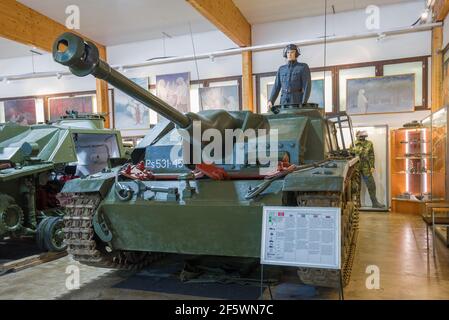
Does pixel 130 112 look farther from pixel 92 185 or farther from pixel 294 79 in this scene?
pixel 92 185

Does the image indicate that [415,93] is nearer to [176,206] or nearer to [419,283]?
[419,283]

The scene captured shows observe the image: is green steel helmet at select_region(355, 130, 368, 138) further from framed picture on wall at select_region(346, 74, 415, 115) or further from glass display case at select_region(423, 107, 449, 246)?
glass display case at select_region(423, 107, 449, 246)

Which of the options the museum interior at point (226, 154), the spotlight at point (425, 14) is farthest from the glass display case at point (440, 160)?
the spotlight at point (425, 14)

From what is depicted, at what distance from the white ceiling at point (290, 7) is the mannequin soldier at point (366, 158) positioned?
115 inches

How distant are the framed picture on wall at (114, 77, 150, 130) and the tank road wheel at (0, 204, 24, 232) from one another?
6.44 metres

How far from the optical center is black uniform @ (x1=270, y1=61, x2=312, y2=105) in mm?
6102

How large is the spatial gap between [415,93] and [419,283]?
6.04 m

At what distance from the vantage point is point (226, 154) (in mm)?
4590

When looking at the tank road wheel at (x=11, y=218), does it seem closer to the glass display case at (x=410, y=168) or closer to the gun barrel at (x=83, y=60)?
the gun barrel at (x=83, y=60)

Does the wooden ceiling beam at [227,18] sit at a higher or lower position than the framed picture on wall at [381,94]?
higher

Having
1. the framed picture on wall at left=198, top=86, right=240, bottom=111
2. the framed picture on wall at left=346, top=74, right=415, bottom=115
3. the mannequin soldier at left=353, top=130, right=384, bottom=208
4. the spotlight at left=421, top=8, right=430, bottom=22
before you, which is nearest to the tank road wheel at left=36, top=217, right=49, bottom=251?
the framed picture on wall at left=198, top=86, right=240, bottom=111

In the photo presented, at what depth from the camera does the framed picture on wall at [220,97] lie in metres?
11.0

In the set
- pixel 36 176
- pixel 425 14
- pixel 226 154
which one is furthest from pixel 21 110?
pixel 425 14

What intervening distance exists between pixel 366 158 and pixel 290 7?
3836mm
